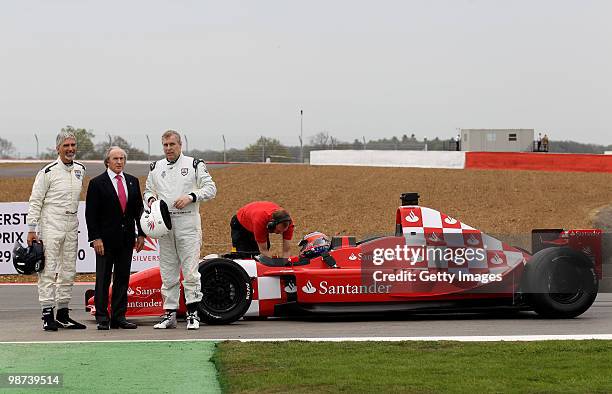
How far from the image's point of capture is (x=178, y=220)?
31.8ft

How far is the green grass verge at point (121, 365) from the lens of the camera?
6.61 metres

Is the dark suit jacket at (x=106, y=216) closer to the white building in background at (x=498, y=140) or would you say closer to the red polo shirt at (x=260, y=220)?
the red polo shirt at (x=260, y=220)

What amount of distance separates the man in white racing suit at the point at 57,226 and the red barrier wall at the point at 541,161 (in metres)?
29.4

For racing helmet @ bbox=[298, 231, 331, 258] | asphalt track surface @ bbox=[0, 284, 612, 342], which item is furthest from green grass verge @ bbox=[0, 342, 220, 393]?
racing helmet @ bbox=[298, 231, 331, 258]

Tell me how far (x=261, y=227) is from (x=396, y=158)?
3078 cm

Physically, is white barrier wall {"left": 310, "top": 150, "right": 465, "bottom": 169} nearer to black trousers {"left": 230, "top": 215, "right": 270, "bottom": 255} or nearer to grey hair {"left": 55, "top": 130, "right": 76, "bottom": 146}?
black trousers {"left": 230, "top": 215, "right": 270, "bottom": 255}

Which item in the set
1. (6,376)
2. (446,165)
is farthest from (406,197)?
(446,165)

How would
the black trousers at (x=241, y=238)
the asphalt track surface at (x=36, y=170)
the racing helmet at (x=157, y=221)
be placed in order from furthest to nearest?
the asphalt track surface at (x=36, y=170)
the black trousers at (x=241, y=238)
the racing helmet at (x=157, y=221)

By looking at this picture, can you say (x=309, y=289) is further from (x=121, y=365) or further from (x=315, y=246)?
(x=121, y=365)

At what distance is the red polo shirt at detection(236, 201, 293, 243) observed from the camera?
37.3ft

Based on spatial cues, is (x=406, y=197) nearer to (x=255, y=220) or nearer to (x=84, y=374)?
(x=255, y=220)

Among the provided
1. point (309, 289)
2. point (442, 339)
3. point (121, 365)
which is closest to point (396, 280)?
point (309, 289)

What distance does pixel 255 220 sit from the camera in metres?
11.4

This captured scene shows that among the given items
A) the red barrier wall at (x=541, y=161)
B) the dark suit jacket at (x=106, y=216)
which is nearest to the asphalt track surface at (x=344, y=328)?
the dark suit jacket at (x=106, y=216)
